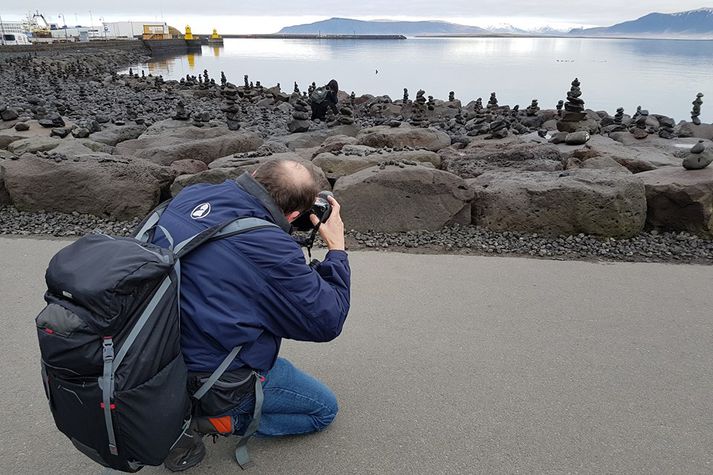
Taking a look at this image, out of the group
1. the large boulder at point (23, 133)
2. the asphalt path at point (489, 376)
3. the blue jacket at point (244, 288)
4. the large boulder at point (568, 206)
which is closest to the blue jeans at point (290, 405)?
the asphalt path at point (489, 376)

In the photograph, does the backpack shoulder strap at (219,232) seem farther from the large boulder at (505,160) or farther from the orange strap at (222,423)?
the large boulder at (505,160)

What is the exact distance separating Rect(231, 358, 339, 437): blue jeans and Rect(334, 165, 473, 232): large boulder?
10.9 feet

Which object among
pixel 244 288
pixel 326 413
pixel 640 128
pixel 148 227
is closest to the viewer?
pixel 244 288

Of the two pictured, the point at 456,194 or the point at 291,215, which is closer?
the point at 291,215

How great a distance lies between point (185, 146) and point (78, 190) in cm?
286

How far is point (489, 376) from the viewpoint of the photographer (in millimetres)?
3143

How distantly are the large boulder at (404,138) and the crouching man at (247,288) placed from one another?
8462 millimetres

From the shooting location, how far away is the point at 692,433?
271 centimetres

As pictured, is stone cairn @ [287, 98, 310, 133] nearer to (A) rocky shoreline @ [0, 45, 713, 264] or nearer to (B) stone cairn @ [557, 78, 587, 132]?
(A) rocky shoreline @ [0, 45, 713, 264]

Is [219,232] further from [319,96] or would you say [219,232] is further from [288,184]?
[319,96]

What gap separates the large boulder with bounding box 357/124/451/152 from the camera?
1069 cm

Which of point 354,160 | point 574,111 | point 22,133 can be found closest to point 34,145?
point 22,133

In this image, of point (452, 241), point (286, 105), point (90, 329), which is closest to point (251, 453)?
point (90, 329)

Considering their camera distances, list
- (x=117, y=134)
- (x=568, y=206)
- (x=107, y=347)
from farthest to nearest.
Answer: (x=117, y=134) < (x=568, y=206) < (x=107, y=347)
